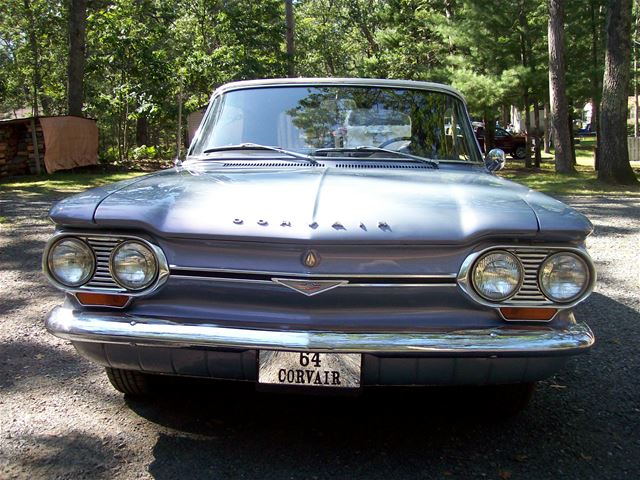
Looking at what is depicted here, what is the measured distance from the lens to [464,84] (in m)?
18.8

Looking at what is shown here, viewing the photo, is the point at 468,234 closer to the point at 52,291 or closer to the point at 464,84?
the point at 52,291

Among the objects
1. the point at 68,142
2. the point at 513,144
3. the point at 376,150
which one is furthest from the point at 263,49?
the point at 376,150

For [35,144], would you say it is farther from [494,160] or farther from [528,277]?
[528,277]

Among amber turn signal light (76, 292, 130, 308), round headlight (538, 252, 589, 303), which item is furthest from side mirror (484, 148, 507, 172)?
amber turn signal light (76, 292, 130, 308)

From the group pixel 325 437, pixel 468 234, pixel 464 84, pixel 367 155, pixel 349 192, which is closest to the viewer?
pixel 468 234

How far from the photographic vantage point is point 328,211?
242cm

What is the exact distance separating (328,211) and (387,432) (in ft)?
3.70

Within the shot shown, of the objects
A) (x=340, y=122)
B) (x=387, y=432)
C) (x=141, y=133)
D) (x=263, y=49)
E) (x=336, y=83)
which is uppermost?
(x=263, y=49)

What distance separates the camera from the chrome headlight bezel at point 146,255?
7.91ft

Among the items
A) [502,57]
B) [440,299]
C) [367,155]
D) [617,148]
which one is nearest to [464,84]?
[502,57]

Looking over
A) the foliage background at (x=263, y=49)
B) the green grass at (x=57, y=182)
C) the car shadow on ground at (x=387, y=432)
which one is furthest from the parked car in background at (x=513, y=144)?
the car shadow on ground at (x=387, y=432)

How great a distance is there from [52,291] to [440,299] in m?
4.09

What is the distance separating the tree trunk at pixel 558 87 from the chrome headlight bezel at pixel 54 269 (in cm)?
1540

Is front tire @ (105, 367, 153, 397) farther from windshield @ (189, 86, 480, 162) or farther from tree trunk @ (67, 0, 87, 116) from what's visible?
tree trunk @ (67, 0, 87, 116)
